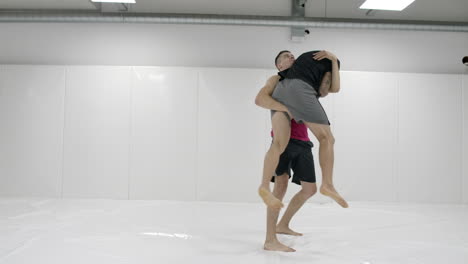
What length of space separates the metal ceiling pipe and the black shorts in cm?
299

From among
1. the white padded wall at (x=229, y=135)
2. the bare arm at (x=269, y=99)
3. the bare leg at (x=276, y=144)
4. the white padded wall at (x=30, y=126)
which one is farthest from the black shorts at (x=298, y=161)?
the white padded wall at (x=30, y=126)

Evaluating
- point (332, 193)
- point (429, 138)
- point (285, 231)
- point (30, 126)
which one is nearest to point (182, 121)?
point (30, 126)

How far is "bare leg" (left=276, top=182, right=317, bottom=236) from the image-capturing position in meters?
2.79

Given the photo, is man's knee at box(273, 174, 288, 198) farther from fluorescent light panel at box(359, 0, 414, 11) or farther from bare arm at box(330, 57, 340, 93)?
fluorescent light panel at box(359, 0, 414, 11)

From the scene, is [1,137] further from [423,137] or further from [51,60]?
[423,137]

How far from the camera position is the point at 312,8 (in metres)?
5.60

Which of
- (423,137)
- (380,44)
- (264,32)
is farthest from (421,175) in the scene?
(264,32)

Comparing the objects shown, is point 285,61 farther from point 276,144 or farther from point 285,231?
point 285,231

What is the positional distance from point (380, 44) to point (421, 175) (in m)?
2.06

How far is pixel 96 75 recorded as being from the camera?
17.2 ft

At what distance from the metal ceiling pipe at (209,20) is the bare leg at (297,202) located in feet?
10.2

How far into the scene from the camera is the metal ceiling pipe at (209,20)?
5.17 m

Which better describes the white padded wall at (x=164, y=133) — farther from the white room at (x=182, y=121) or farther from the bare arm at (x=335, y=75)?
the bare arm at (x=335, y=75)

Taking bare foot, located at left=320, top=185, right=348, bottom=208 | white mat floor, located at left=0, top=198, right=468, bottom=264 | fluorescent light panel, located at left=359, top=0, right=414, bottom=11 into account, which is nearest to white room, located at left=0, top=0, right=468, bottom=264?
white mat floor, located at left=0, top=198, right=468, bottom=264
